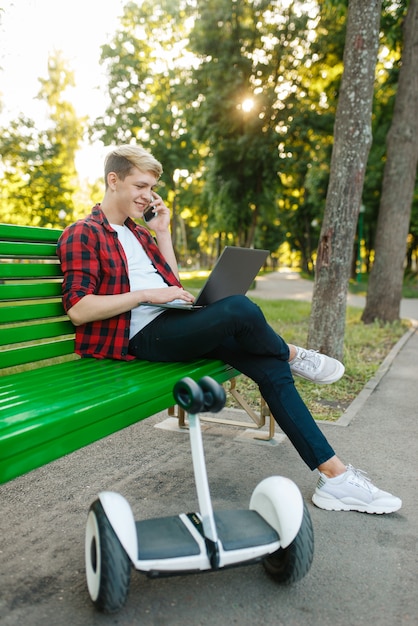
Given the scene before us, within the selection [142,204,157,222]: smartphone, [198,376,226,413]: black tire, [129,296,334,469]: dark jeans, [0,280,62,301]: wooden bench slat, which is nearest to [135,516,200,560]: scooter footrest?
[198,376,226,413]: black tire

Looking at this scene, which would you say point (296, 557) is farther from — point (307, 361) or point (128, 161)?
point (128, 161)

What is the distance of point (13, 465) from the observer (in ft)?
5.88

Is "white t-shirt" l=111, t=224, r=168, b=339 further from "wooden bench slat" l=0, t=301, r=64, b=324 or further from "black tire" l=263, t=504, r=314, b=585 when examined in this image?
"black tire" l=263, t=504, r=314, b=585

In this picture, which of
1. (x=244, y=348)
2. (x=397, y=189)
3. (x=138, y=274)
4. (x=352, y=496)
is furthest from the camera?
(x=397, y=189)

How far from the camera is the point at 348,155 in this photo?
18.9ft

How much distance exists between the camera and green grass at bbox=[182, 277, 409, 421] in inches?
194

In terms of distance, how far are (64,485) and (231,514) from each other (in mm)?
1219

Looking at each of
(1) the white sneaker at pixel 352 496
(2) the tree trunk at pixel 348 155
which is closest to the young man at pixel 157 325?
(1) the white sneaker at pixel 352 496

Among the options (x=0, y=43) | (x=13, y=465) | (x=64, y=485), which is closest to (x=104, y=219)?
(x=64, y=485)

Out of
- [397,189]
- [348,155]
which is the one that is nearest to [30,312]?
A: [348,155]

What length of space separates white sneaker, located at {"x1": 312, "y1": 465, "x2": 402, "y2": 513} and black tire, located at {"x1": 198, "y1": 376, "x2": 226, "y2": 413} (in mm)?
1148

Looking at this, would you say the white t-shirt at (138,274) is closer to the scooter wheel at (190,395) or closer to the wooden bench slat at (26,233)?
the wooden bench slat at (26,233)

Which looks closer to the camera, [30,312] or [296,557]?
[296,557]

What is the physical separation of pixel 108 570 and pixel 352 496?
4.39 ft
